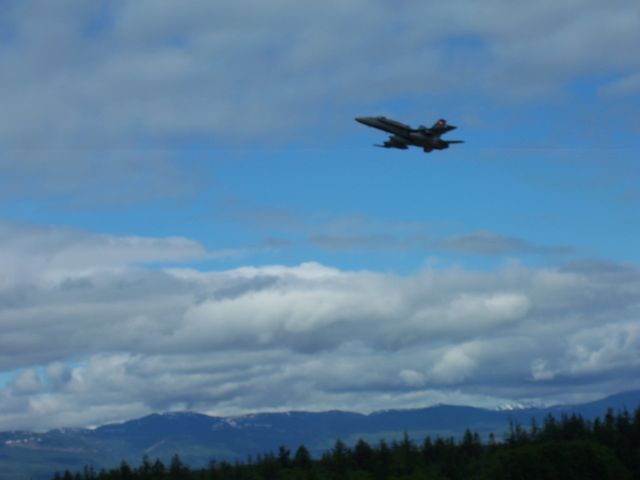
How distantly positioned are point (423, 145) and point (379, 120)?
763 centimetres

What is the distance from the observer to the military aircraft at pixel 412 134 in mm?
144750

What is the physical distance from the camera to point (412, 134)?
146 metres

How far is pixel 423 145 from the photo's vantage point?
145750 mm

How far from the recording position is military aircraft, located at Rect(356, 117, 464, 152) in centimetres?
14475

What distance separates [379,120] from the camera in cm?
14838
